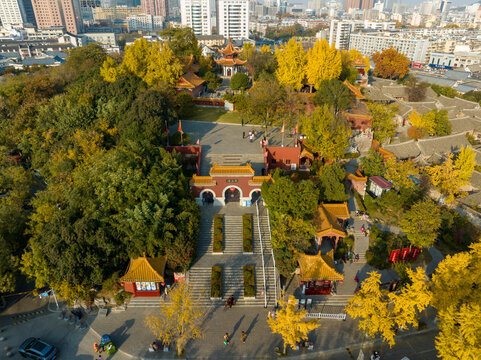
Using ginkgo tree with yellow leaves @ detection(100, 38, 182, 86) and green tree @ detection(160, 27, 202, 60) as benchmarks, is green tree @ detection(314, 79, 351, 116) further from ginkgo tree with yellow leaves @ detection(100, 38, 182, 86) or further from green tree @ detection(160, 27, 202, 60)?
green tree @ detection(160, 27, 202, 60)

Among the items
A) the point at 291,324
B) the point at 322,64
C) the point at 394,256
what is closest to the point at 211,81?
the point at 322,64

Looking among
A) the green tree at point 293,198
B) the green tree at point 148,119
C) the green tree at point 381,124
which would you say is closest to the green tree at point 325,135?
the green tree at point 293,198

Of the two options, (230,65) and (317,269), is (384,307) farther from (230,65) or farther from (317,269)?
(230,65)

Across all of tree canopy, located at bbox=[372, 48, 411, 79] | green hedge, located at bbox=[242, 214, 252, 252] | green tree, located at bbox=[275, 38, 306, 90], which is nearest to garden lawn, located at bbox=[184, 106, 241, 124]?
green tree, located at bbox=[275, 38, 306, 90]

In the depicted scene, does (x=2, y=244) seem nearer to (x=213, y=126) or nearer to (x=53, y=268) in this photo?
(x=53, y=268)

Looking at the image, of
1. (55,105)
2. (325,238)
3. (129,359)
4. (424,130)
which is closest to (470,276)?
(325,238)

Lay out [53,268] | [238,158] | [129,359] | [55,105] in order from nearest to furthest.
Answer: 1. [129,359]
2. [53,268]
3. [238,158]
4. [55,105]

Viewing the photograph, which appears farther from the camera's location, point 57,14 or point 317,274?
point 57,14
